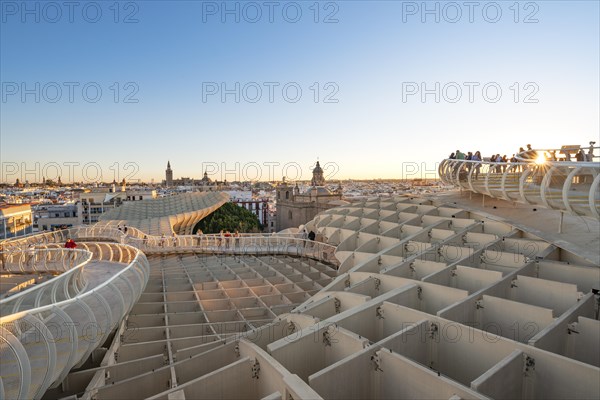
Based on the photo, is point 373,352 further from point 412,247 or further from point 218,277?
point 218,277

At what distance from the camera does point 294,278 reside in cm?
1920

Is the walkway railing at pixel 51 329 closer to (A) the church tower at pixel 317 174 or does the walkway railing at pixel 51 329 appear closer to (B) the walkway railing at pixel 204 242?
(B) the walkway railing at pixel 204 242

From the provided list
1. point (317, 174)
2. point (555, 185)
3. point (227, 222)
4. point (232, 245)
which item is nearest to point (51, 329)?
point (555, 185)

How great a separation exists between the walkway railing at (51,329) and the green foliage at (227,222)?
5860 cm

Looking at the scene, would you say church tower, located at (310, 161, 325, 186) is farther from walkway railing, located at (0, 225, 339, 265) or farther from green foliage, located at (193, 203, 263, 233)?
walkway railing, located at (0, 225, 339, 265)

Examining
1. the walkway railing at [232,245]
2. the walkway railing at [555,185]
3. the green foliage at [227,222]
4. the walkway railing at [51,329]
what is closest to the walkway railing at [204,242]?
the walkway railing at [232,245]

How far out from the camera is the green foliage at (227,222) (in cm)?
6912

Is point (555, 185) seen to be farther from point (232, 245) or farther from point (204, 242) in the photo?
point (204, 242)

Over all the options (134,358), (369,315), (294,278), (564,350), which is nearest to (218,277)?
(294,278)

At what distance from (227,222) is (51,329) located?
63555 mm

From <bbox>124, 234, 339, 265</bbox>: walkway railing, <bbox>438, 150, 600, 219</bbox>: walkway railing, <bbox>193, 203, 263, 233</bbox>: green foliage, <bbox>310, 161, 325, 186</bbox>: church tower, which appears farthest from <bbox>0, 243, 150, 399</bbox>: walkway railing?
<bbox>310, 161, 325, 186</bbox>: church tower

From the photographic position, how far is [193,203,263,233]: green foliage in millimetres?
69125

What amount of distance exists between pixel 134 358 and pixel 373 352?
7.18 metres

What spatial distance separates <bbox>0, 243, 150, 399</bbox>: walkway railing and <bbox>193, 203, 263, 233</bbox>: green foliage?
58601 mm
